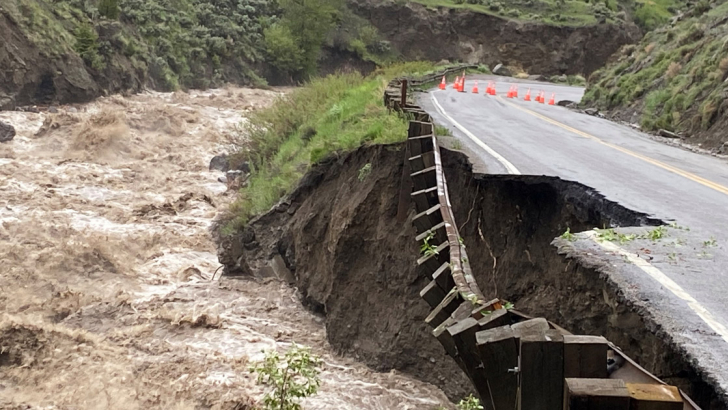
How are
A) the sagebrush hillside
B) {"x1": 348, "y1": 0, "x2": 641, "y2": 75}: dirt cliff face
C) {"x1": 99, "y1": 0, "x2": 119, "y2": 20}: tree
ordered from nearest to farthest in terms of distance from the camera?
the sagebrush hillside → {"x1": 99, "y1": 0, "x2": 119, "y2": 20}: tree → {"x1": 348, "y1": 0, "x2": 641, "y2": 75}: dirt cliff face

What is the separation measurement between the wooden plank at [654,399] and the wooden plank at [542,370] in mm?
266

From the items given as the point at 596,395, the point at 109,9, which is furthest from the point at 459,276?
the point at 109,9

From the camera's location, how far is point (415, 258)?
29.6ft

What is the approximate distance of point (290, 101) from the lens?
20.5 metres

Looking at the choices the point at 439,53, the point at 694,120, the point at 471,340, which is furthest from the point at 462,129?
the point at 439,53

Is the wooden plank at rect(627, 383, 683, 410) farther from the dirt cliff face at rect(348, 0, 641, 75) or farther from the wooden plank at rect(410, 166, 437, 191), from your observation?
the dirt cliff face at rect(348, 0, 641, 75)

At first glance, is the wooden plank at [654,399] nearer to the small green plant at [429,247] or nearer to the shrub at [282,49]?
the small green plant at [429,247]

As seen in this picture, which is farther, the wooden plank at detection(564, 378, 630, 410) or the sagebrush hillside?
the sagebrush hillside

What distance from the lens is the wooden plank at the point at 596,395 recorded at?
6.98 ft

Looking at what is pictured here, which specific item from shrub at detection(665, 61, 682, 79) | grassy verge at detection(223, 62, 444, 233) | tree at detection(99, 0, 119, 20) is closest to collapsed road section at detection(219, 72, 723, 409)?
grassy verge at detection(223, 62, 444, 233)

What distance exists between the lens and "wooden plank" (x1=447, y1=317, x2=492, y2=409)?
3.02m

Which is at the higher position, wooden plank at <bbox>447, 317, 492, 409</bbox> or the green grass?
the green grass

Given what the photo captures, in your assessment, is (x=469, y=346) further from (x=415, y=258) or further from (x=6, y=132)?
(x=6, y=132)

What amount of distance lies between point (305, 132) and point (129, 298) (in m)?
6.09
